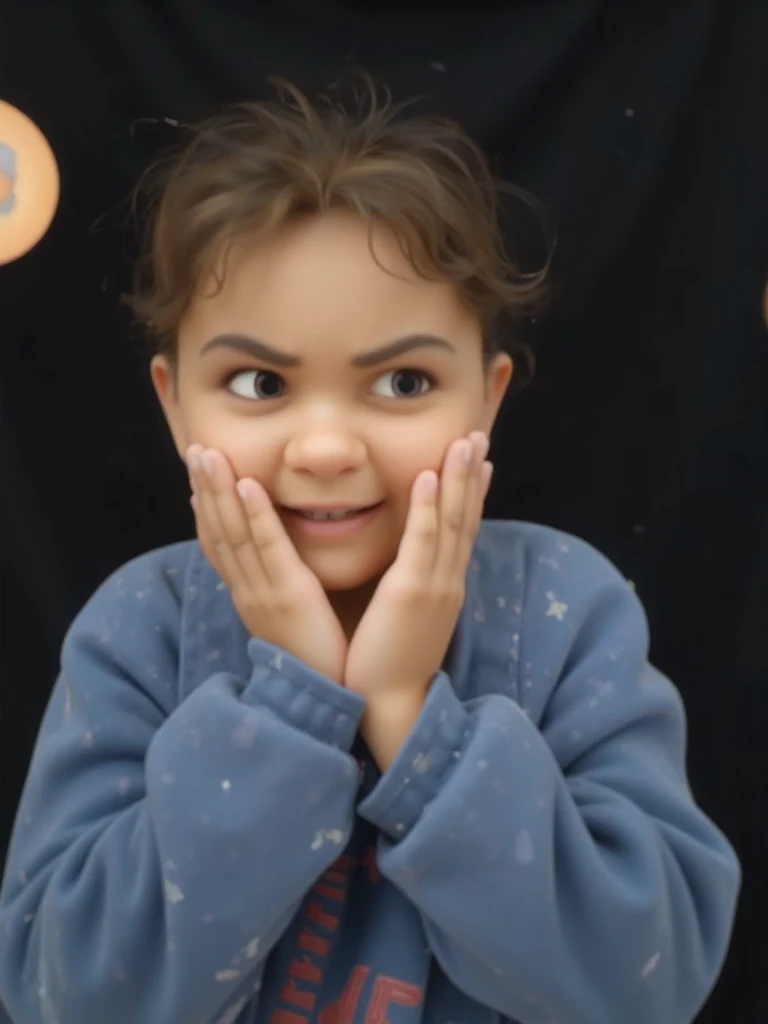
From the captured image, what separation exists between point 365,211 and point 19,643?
644 mm

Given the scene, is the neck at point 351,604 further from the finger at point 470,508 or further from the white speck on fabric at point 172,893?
the white speck on fabric at point 172,893

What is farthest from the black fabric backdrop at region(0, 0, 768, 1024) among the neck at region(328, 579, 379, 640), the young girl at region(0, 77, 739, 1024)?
the neck at region(328, 579, 379, 640)

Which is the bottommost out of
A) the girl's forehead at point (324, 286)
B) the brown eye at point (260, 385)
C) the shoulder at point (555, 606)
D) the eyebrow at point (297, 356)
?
the shoulder at point (555, 606)

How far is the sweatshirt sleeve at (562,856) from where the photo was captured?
66 cm

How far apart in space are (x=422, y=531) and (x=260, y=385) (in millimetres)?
154

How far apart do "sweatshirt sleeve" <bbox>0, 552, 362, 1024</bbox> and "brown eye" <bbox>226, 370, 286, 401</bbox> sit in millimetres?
175

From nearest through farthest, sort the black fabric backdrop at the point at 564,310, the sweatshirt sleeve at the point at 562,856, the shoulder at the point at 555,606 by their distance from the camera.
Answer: the sweatshirt sleeve at the point at 562,856 → the shoulder at the point at 555,606 → the black fabric backdrop at the point at 564,310

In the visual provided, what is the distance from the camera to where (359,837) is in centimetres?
80

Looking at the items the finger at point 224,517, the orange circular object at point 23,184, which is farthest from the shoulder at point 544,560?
the orange circular object at point 23,184

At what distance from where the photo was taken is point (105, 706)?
789 millimetres

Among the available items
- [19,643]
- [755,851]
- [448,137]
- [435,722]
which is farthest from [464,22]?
[755,851]

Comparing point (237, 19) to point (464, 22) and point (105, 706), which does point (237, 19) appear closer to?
point (464, 22)

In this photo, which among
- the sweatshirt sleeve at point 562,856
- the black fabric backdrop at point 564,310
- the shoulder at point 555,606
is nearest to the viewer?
the sweatshirt sleeve at point 562,856

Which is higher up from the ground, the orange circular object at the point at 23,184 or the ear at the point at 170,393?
the orange circular object at the point at 23,184
